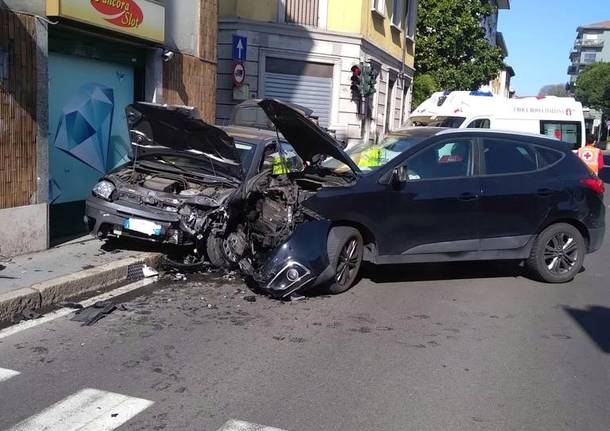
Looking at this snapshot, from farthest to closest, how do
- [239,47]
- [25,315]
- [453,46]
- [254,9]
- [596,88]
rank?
1. [596,88]
2. [453,46]
3. [254,9]
4. [239,47]
5. [25,315]

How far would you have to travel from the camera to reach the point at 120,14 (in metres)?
8.86

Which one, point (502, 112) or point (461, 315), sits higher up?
point (502, 112)

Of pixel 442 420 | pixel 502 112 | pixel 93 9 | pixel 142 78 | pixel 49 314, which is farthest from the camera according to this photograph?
pixel 502 112

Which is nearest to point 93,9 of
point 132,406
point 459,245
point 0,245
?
point 0,245

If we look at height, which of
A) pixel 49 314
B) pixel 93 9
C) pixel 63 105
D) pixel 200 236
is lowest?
pixel 49 314

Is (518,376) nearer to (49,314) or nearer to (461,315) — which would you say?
(461,315)

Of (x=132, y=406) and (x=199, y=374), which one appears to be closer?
(x=132, y=406)

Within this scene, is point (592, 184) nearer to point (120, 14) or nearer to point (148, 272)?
point (148, 272)

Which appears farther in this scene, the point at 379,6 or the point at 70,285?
the point at 379,6

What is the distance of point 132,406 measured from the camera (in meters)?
4.00

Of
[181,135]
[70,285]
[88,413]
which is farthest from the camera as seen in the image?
[181,135]

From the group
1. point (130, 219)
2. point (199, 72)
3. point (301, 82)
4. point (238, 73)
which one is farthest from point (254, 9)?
point (130, 219)

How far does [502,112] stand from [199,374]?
42.8 ft

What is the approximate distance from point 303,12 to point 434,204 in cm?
1427
